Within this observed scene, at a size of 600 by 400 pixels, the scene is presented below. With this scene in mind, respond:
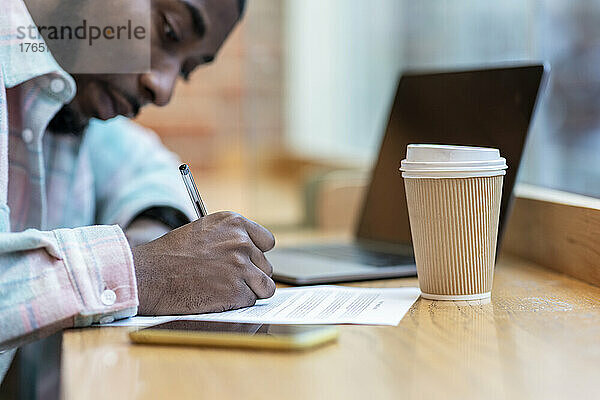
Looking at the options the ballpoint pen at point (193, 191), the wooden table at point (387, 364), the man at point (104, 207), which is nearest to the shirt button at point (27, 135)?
the man at point (104, 207)

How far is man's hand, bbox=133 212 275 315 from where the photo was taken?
651mm

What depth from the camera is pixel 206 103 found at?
1835 mm

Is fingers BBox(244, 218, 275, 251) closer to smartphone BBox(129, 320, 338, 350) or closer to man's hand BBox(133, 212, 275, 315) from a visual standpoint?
man's hand BBox(133, 212, 275, 315)

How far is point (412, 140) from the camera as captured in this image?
3.53 feet

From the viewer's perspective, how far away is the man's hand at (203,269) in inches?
25.6

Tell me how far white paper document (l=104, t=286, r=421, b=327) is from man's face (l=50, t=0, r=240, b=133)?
39 centimetres

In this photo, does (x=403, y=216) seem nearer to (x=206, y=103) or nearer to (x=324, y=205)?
(x=324, y=205)

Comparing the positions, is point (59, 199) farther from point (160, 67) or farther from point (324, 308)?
point (324, 308)

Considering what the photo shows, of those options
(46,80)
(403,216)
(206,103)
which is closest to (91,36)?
(46,80)

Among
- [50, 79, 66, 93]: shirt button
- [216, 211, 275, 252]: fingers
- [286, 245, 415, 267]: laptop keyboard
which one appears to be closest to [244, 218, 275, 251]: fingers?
[216, 211, 275, 252]: fingers

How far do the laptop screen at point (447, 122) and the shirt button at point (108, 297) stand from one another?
47 centimetres

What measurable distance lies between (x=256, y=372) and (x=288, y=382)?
0.03 metres

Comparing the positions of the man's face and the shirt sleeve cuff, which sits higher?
the man's face

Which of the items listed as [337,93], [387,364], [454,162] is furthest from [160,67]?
[337,93]
